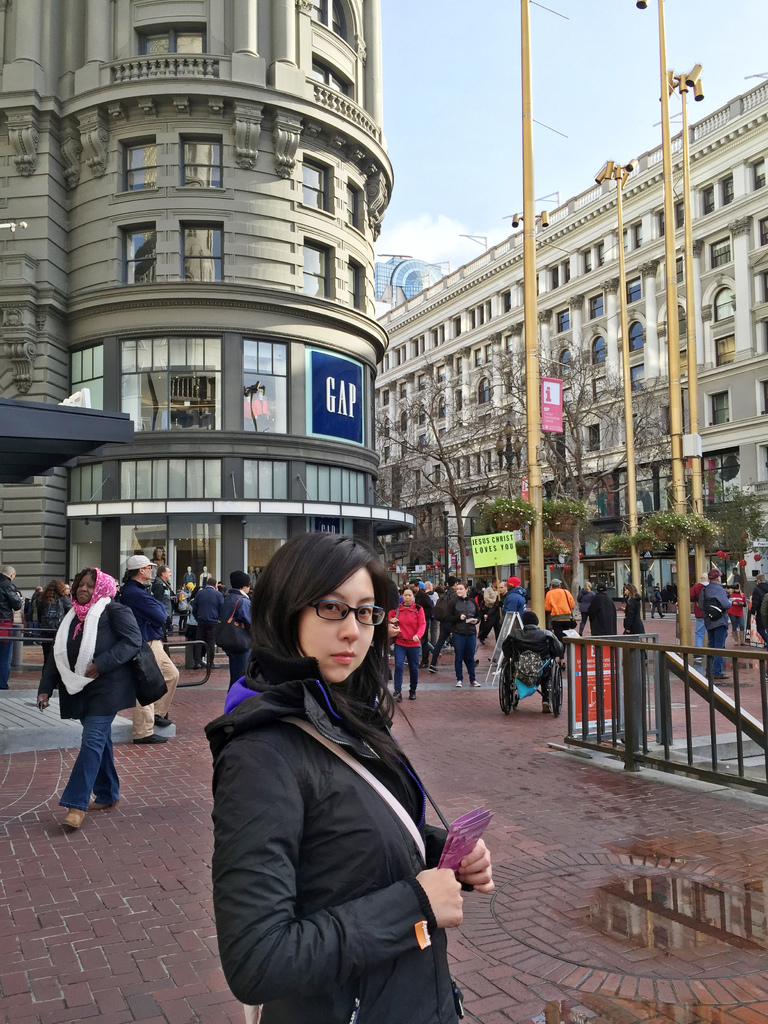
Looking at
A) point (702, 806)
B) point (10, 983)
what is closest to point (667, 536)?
point (702, 806)

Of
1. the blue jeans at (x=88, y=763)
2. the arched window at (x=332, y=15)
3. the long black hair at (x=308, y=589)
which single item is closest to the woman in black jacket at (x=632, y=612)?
the blue jeans at (x=88, y=763)

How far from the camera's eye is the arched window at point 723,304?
50156 mm

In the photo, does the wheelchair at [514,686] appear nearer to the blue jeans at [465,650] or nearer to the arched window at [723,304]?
the blue jeans at [465,650]

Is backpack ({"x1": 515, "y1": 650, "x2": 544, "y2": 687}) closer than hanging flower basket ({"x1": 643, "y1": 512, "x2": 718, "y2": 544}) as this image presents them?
Yes

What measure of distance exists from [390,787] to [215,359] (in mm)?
27981

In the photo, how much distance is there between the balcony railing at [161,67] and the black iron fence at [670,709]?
25966mm

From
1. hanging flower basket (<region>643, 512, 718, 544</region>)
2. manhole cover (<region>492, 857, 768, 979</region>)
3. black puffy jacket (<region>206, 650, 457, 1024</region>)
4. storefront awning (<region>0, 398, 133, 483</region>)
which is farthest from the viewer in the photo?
hanging flower basket (<region>643, 512, 718, 544</region>)

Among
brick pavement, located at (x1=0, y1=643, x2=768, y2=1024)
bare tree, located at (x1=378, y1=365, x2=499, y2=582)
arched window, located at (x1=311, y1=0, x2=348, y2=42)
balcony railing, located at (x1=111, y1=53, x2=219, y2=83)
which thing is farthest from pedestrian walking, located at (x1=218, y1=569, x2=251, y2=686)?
arched window, located at (x1=311, y1=0, x2=348, y2=42)

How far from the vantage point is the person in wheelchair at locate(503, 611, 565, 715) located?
11992 millimetres

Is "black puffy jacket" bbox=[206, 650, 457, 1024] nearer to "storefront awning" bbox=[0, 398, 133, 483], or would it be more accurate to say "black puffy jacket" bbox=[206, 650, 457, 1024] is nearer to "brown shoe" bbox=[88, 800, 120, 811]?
"brown shoe" bbox=[88, 800, 120, 811]

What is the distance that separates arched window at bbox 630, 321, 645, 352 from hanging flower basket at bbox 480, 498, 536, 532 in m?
45.3

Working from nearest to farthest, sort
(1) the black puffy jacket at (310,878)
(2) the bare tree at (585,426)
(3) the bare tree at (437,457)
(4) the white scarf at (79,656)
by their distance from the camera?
(1) the black puffy jacket at (310,878)
(4) the white scarf at (79,656)
(2) the bare tree at (585,426)
(3) the bare tree at (437,457)

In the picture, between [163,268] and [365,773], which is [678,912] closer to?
[365,773]

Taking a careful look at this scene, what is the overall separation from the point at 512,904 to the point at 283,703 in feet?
12.6
